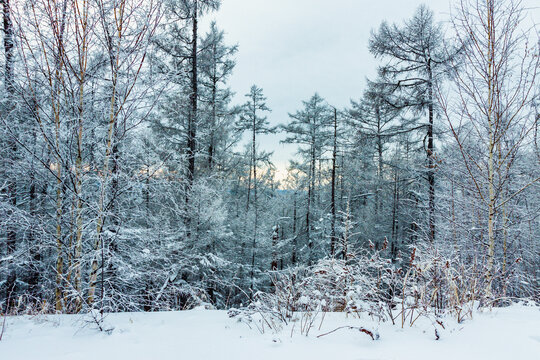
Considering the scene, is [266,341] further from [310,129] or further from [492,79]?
[310,129]

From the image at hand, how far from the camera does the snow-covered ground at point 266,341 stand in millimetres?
1700

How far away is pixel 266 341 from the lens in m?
1.97

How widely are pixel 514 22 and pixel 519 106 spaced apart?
1210 millimetres

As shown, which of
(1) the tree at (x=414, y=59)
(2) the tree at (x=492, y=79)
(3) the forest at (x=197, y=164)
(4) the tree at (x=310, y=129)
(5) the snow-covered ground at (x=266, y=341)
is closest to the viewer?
(5) the snow-covered ground at (x=266, y=341)

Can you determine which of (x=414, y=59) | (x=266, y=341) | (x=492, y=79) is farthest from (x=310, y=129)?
(x=266, y=341)

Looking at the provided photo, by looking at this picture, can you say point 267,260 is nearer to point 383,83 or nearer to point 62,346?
point 383,83

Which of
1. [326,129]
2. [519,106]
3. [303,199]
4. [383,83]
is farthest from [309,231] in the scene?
[519,106]

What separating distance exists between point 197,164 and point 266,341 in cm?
1000

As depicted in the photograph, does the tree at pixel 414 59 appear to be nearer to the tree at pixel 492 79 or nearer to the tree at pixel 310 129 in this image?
the tree at pixel 492 79

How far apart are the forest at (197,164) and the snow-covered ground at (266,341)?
212 mm

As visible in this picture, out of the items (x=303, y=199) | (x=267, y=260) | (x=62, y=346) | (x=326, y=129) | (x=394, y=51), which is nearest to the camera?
(x=62, y=346)

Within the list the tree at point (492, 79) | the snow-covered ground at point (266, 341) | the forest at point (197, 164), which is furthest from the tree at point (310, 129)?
the snow-covered ground at point (266, 341)

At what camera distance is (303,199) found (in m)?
19.5

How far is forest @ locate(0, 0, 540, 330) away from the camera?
10.6ft
